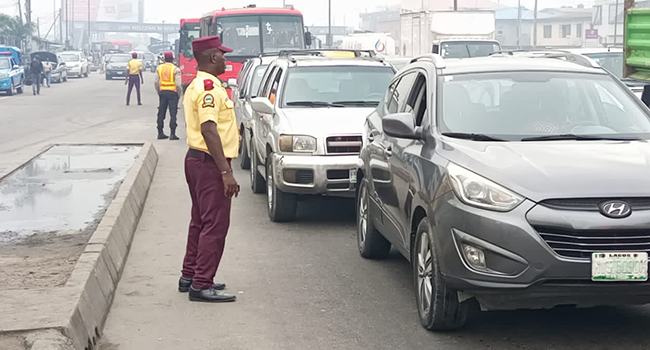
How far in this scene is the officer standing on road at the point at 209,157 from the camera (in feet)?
21.7

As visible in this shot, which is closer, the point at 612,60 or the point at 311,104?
the point at 311,104

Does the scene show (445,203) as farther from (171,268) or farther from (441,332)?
(171,268)

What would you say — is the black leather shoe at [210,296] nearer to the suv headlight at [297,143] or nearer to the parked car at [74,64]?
the suv headlight at [297,143]

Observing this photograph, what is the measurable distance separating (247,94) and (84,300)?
29.6 ft

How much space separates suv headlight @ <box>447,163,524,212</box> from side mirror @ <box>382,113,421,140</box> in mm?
789

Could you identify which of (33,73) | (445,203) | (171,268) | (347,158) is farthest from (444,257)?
(33,73)

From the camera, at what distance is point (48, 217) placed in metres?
10.2

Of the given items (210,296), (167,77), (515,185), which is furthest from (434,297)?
(167,77)

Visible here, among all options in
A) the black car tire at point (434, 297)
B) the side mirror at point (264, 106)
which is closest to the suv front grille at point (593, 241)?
the black car tire at point (434, 297)

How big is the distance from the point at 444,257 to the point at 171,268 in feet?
10.6

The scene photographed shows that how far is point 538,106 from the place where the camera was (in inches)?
259

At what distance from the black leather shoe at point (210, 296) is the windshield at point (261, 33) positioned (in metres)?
19.2

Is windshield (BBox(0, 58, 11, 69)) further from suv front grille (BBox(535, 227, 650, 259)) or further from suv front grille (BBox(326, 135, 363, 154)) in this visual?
suv front grille (BBox(535, 227, 650, 259))

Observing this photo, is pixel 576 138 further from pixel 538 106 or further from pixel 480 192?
pixel 480 192
